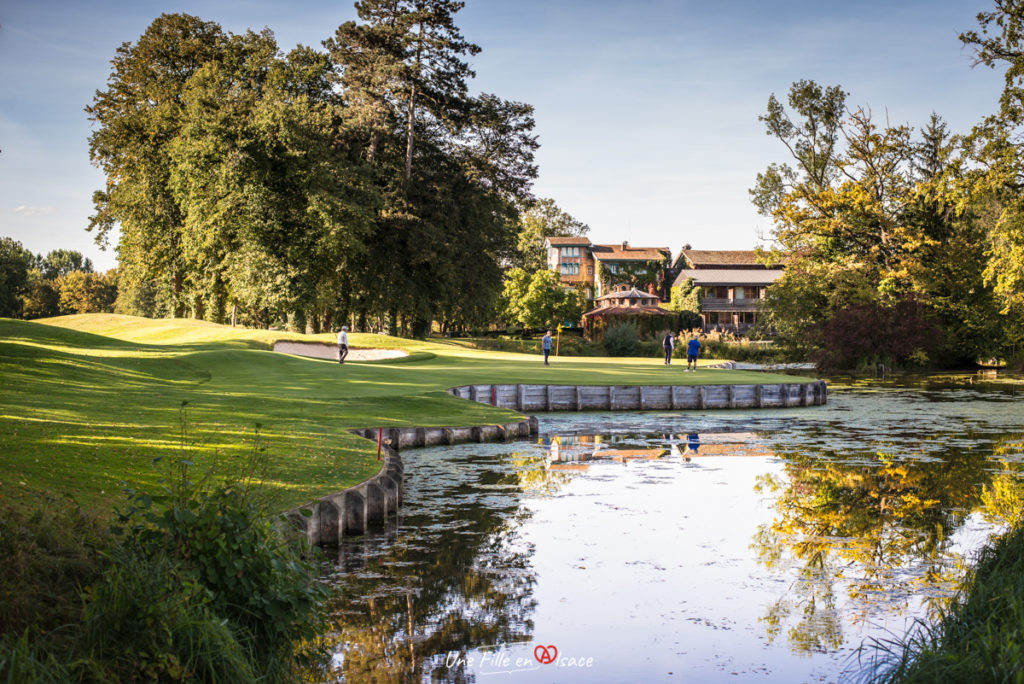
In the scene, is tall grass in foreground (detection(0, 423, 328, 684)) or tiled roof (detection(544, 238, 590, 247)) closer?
tall grass in foreground (detection(0, 423, 328, 684))

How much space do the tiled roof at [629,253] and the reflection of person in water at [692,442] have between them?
248 ft

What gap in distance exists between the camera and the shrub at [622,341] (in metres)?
57.3

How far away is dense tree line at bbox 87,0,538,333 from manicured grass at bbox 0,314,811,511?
366 inches

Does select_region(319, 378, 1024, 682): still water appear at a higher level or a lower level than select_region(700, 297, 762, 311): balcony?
lower

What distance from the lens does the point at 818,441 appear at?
19312 millimetres

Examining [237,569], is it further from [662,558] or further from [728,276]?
[728,276]

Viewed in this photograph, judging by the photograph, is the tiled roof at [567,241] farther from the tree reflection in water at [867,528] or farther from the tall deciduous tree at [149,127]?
the tree reflection in water at [867,528]

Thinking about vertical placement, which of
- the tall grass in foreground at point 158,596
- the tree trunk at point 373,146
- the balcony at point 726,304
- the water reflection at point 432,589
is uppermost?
the tree trunk at point 373,146

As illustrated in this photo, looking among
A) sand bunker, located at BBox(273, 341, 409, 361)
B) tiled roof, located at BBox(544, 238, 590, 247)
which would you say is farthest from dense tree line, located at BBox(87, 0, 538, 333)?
tiled roof, located at BBox(544, 238, 590, 247)

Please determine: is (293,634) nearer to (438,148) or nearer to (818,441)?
(818,441)

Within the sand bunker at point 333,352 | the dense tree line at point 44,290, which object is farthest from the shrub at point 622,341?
the dense tree line at point 44,290

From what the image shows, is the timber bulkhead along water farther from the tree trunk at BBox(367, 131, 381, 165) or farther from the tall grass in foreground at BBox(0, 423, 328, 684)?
the tree trunk at BBox(367, 131, 381, 165)

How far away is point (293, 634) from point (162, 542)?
1.10 metres

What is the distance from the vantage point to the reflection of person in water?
59.8ft
